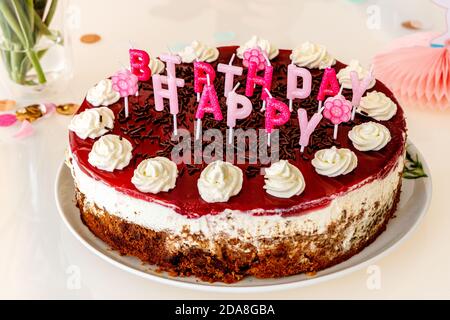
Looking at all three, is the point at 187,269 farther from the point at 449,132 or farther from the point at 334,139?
the point at 449,132

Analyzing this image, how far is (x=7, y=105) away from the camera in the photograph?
134 inches

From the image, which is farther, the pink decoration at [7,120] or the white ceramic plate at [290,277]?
the pink decoration at [7,120]

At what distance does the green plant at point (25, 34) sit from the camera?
121 inches

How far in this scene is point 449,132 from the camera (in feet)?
10.6

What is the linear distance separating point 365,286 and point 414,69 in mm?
1303

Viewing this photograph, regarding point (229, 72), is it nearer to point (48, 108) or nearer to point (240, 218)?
point (240, 218)

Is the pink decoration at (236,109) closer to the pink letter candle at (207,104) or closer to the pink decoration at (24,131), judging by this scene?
the pink letter candle at (207,104)

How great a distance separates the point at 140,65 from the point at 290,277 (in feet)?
3.15

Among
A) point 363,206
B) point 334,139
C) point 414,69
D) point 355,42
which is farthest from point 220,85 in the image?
point 355,42

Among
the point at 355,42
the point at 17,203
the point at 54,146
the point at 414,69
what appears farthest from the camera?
the point at 355,42

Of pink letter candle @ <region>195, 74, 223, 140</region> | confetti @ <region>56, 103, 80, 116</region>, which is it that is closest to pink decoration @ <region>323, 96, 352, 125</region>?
pink letter candle @ <region>195, 74, 223, 140</region>

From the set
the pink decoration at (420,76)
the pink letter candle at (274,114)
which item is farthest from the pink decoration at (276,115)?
the pink decoration at (420,76)

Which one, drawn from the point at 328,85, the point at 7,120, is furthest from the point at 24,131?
the point at 328,85

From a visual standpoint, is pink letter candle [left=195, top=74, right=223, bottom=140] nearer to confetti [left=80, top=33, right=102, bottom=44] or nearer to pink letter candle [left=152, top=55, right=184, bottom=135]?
pink letter candle [left=152, top=55, right=184, bottom=135]
